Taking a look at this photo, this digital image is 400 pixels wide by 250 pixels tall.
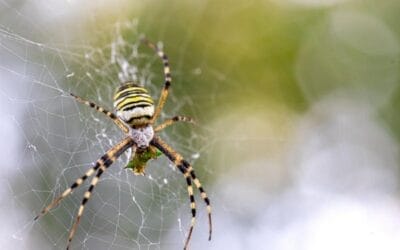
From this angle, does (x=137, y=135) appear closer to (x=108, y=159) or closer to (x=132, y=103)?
(x=108, y=159)

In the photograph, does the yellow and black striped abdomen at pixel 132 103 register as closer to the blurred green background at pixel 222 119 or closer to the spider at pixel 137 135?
the spider at pixel 137 135

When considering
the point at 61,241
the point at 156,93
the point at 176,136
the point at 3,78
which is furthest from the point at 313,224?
the point at 3,78

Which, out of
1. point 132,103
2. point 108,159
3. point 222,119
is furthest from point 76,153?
point 222,119

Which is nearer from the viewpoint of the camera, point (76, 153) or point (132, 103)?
point (132, 103)

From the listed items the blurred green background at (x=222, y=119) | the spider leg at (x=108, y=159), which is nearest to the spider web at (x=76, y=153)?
the blurred green background at (x=222, y=119)

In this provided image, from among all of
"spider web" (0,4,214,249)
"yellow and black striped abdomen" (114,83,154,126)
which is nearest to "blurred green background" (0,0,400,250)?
"spider web" (0,4,214,249)

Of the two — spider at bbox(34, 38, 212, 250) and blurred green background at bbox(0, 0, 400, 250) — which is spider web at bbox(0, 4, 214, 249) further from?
spider at bbox(34, 38, 212, 250)

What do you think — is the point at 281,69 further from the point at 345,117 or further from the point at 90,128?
the point at 90,128
